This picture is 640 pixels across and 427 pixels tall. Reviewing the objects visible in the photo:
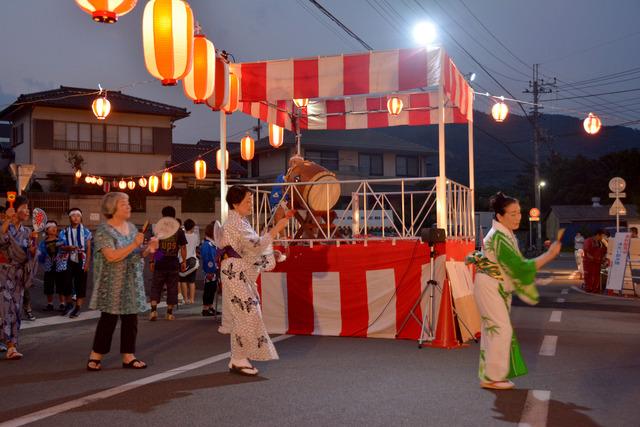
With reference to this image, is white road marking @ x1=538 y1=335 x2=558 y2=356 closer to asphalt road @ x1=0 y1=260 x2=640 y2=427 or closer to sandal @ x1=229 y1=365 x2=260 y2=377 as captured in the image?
asphalt road @ x1=0 y1=260 x2=640 y2=427

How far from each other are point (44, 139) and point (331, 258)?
102 feet

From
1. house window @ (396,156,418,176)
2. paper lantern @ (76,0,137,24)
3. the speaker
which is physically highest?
house window @ (396,156,418,176)

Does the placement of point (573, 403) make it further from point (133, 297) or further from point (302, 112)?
point (302, 112)

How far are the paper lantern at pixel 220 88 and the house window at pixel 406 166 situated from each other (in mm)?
38401

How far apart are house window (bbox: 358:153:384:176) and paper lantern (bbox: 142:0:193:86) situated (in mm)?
37648

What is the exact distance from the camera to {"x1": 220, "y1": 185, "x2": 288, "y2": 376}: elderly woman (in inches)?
265

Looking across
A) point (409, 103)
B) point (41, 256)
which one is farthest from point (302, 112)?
point (41, 256)

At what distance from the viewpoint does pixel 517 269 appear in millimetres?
5902

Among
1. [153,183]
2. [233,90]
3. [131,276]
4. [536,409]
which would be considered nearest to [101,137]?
[153,183]

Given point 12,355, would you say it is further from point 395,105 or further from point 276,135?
point 276,135

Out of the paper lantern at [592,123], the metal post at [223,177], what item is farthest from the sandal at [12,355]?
the paper lantern at [592,123]

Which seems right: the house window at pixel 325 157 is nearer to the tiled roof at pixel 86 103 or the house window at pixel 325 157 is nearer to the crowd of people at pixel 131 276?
the tiled roof at pixel 86 103

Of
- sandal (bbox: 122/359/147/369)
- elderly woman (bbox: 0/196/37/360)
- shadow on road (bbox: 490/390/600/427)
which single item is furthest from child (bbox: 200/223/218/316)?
shadow on road (bbox: 490/390/600/427)

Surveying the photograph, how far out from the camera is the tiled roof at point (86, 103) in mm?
36625
